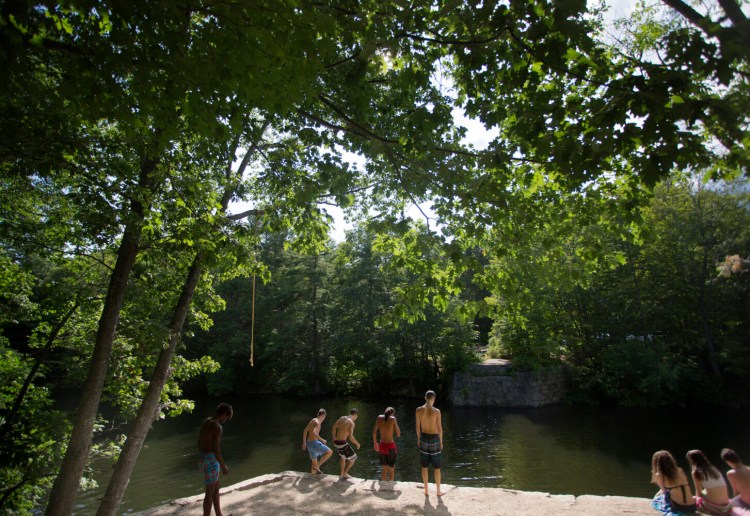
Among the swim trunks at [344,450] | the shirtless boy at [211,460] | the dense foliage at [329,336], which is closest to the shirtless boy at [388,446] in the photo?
the swim trunks at [344,450]

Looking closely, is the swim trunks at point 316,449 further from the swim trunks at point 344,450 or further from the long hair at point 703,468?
the long hair at point 703,468

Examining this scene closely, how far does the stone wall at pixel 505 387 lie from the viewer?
25.1 m

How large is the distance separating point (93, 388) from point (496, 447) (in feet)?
44.0

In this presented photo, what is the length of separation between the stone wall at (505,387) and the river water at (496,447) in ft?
3.70

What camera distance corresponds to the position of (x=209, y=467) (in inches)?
233

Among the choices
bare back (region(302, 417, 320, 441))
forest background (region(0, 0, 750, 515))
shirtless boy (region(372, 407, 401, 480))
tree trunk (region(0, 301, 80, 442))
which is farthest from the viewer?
bare back (region(302, 417, 320, 441))

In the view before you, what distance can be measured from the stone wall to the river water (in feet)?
3.70

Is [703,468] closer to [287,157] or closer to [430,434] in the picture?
[430,434]

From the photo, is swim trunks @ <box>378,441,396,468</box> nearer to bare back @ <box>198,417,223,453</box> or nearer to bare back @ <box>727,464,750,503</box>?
bare back @ <box>198,417,223,453</box>

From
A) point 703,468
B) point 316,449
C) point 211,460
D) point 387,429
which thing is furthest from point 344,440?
point 703,468

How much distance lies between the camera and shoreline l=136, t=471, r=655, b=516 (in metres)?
6.48

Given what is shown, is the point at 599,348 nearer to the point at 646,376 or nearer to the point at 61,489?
the point at 646,376

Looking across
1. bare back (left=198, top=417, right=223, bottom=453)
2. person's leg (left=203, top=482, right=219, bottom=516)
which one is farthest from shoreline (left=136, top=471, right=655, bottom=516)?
bare back (left=198, top=417, right=223, bottom=453)

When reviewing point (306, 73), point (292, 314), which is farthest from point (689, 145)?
point (292, 314)
